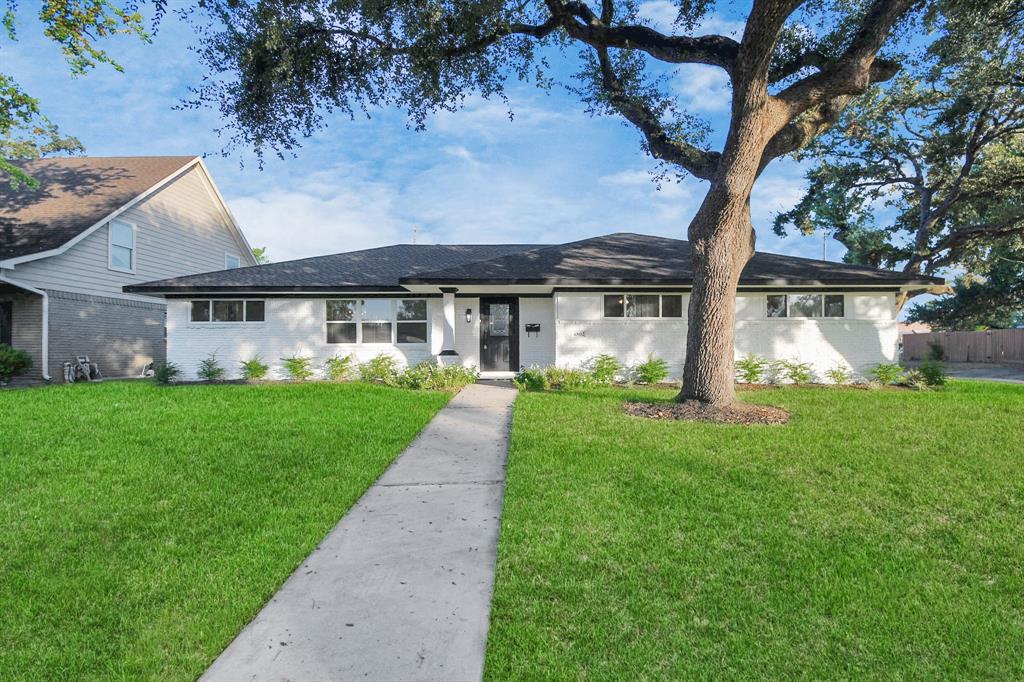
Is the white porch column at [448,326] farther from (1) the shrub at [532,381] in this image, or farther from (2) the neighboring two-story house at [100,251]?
(2) the neighboring two-story house at [100,251]

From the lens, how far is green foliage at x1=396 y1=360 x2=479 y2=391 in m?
11.4

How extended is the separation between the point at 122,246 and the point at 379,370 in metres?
10.1

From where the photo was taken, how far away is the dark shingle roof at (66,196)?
1402cm

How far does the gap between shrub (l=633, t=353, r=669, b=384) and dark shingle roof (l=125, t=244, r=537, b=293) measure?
6.28 m

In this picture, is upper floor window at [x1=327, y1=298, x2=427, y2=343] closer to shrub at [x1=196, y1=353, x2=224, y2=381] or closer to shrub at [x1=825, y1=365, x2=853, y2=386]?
shrub at [x1=196, y1=353, x2=224, y2=381]

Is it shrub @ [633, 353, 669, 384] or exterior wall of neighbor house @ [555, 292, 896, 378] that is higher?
exterior wall of neighbor house @ [555, 292, 896, 378]

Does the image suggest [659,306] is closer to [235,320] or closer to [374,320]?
[374,320]

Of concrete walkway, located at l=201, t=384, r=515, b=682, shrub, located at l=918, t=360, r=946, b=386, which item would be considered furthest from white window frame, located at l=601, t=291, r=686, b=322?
concrete walkway, located at l=201, t=384, r=515, b=682

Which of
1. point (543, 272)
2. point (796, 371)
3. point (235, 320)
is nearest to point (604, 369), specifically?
point (543, 272)

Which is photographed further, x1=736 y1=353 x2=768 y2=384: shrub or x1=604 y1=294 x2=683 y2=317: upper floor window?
x1=604 y1=294 x2=683 y2=317: upper floor window

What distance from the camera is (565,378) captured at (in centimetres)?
1131

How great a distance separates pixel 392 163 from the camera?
60.7 ft

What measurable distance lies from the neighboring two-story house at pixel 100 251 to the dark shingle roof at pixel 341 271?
3.06 meters

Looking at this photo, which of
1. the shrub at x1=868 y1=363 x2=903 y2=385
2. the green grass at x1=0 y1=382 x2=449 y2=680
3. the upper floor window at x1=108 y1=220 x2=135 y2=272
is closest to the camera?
the green grass at x1=0 y1=382 x2=449 y2=680
